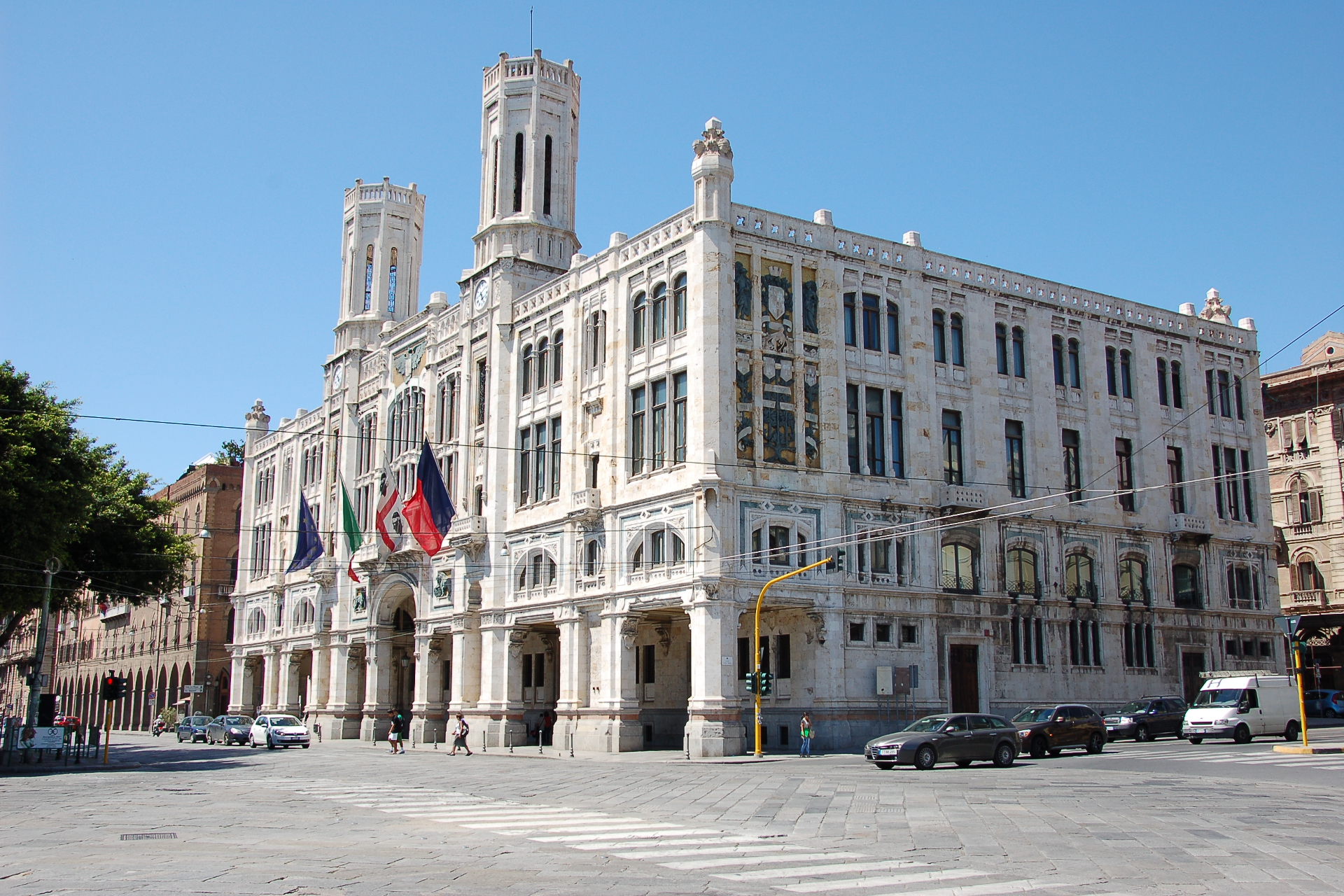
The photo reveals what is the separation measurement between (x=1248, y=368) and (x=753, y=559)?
30788 mm

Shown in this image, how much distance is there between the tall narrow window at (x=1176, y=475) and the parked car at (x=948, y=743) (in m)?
24.3

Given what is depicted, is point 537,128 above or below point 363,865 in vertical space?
above

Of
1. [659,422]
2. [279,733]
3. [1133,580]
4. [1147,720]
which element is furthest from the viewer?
[279,733]

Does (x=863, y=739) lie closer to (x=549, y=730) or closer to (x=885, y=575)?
(x=885, y=575)

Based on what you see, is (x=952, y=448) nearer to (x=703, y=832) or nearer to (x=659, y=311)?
(x=659, y=311)

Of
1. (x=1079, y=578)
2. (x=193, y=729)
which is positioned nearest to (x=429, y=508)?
(x=193, y=729)

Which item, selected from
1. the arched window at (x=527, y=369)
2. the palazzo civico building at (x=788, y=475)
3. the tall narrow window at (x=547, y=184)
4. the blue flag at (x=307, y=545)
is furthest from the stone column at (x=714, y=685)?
the blue flag at (x=307, y=545)

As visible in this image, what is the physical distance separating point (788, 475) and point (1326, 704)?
36374 mm

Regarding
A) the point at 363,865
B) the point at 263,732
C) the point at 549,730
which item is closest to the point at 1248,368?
the point at 549,730

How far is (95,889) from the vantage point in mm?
11492

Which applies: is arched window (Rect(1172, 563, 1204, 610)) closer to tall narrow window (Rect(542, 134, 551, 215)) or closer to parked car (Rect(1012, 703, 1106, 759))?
parked car (Rect(1012, 703, 1106, 759))

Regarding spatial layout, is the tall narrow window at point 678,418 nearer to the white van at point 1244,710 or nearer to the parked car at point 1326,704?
the white van at point 1244,710

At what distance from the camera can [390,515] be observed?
59.5m

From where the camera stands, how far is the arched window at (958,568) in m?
44.4
